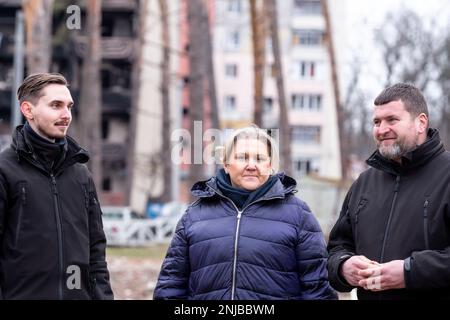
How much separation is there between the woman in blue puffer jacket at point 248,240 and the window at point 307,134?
66500mm

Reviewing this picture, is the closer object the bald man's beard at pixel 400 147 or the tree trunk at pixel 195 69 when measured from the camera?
the bald man's beard at pixel 400 147

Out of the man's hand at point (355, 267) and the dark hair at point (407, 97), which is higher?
the dark hair at point (407, 97)

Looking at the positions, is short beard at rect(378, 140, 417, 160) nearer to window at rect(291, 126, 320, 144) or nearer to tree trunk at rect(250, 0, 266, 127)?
tree trunk at rect(250, 0, 266, 127)

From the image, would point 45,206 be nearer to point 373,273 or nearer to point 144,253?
point 373,273

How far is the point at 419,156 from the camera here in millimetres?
4637

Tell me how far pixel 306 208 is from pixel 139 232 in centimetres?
2139

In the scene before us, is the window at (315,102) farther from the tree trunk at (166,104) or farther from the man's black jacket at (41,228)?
the man's black jacket at (41,228)

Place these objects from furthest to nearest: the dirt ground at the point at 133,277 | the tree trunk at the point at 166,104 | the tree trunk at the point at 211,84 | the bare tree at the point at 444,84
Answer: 1. the bare tree at the point at 444,84
2. the tree trunk at the point at 166,104
3. the tree trunk at the point at 211,84
4. the dirt ground at the point at 133,277

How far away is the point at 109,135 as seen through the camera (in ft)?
179

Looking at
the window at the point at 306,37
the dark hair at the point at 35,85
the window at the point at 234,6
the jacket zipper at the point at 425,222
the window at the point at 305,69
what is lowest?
the jacket zipper at the point at 425,222

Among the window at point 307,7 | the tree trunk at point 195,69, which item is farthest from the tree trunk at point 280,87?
the window at point 307,7

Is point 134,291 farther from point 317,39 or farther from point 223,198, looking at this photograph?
point 317,39

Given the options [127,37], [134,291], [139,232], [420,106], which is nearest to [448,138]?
[127,37]

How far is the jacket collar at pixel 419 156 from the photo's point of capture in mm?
4637
